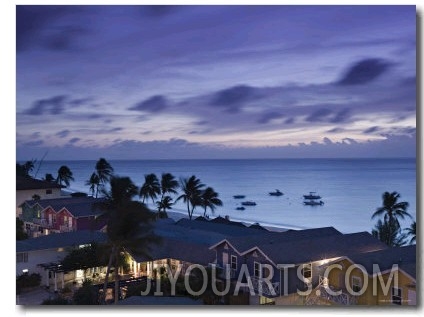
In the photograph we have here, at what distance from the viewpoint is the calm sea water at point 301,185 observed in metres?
18.2

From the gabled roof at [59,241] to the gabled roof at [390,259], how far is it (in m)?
5.75

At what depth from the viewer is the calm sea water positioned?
18.2 m

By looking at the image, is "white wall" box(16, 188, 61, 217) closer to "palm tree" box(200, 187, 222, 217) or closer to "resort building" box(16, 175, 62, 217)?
"resort building" box(16, 175, 62, 217)

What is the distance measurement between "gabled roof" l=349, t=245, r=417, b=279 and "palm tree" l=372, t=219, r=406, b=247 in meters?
3.42

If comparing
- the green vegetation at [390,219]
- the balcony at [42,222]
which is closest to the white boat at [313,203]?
the green vegetation at [390,219]

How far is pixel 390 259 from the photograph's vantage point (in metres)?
8.02

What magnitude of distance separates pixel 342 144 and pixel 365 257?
4084 mm

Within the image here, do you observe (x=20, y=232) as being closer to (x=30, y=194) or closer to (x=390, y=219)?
(x=30, y=194)

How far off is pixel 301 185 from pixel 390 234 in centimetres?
2094

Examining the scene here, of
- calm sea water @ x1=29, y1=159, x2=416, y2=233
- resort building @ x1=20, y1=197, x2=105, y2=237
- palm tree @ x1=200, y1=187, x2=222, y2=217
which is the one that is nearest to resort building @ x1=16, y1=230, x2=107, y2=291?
resort building @ x1=20, y1=197, x2=105, y2=237

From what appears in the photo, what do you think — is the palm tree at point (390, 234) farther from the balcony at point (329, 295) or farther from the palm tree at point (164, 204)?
the palm tree at point (164, 204)

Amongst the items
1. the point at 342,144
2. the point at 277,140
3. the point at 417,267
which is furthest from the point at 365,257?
the point at 277,140

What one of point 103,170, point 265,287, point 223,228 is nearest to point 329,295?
point 265,287
